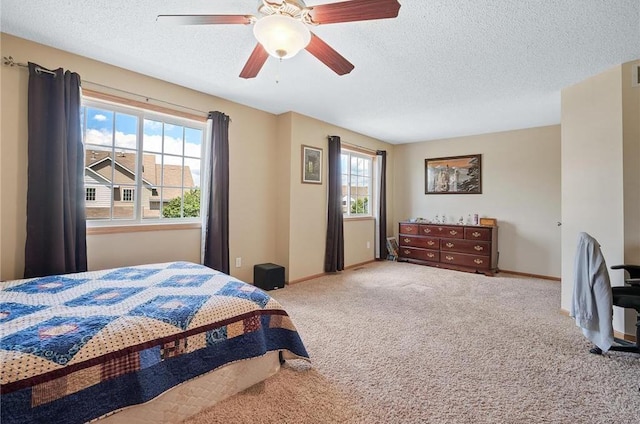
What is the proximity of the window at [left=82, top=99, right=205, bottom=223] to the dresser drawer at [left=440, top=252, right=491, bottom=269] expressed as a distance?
4.09 metres

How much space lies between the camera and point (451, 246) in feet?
16.4

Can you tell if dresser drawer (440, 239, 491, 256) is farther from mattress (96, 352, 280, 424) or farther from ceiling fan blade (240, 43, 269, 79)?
ceiling fan blade (240, 43, 269, 79)

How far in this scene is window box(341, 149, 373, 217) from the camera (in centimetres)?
533

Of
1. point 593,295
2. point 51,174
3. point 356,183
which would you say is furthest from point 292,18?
point 356,183

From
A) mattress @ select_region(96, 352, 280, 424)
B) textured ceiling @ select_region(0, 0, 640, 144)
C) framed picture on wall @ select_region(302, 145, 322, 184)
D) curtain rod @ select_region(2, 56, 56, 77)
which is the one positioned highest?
textured ceiling @ select_region(0, 0, 640, 144)

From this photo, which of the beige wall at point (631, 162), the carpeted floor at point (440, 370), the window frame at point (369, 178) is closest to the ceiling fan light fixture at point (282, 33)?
the carpeted floor at point (440, 370)

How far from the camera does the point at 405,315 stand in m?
2.94

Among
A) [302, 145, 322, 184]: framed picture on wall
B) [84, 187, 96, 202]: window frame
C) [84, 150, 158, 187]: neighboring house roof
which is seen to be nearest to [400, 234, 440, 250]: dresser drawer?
[302, 145, 322, 184]: framed picture on wall

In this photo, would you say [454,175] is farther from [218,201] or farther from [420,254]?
[218,201]

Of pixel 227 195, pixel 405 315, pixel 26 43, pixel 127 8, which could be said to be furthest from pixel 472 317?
pixel 26 43

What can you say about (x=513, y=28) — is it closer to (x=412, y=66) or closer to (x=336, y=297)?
(x=412, y=66)

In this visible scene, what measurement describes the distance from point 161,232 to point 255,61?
6.84 ft

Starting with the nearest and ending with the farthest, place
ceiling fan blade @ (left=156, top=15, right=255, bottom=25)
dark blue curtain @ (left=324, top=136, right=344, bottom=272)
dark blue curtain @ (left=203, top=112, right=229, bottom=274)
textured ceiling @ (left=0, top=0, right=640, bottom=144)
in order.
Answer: ceiling fan blade @ (left=156, top=15, right=255, bottom=25), textured ceiling @ (left=0, top=0, right=640, bottom=144), dark blue curtain @ (left=203, top=112, right=229, bottom=274), dark blue curtain @ (left=324, top=136, right=344, bottom=272)

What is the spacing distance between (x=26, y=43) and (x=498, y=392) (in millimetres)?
4274
